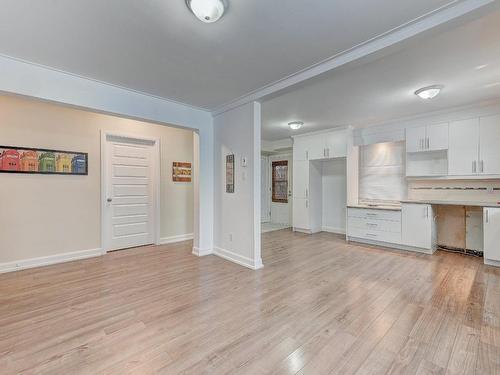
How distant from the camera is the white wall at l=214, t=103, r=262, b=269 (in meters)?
3.55

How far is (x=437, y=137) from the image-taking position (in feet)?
14.2

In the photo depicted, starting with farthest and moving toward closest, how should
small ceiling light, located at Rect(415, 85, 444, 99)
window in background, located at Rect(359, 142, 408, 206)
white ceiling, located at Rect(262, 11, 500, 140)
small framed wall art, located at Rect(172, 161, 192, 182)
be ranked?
small framed wall art, located at Rect(172, 161, 192, 182)
window in background, located at Rect(359, 142, 408, 206)
small ceiling light, located at Rect(415, 85, 444, 99)
white ceiling, located at Rect(262, 11, 500, 140)

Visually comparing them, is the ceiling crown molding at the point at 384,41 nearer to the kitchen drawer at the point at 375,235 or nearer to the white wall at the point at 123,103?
the white wall at the point at 123,103

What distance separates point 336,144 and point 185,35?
4.34 meters

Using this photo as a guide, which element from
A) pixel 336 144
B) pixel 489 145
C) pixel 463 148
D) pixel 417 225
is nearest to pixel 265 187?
pixel 336 144

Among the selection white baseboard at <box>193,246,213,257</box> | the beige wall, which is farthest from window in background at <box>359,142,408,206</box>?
the beige wall

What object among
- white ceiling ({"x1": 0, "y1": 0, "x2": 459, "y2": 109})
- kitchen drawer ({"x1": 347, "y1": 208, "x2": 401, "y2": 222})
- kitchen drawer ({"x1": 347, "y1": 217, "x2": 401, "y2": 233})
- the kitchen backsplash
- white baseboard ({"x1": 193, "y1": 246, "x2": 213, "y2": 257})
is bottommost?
white baseboard ({"x1": 193, "y1": 246, "x2": 213, "y2": 257})

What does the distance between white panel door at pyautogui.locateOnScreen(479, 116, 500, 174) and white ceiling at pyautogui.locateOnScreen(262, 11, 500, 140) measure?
0.43 m

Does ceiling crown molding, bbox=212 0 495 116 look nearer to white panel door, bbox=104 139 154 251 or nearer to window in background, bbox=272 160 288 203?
white panel door, bbox=104 139 154 251

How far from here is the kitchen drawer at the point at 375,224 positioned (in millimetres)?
4516

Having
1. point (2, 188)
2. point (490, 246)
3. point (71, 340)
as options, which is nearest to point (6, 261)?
point (2, 188)

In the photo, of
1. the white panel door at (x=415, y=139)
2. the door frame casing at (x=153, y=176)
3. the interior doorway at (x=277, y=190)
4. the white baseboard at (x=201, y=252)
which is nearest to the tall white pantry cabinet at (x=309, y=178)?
the interior doorway at (x=277, y=190)

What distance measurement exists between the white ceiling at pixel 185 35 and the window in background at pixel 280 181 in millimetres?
4700

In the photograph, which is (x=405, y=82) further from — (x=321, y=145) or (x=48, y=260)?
(x=48, y=260)
